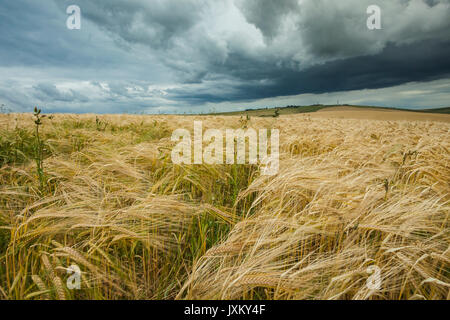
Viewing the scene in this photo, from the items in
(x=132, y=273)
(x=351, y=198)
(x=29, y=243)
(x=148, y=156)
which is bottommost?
(x=132, y=273)

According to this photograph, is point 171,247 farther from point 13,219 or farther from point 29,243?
point 13,219

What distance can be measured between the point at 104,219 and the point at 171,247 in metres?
0.42

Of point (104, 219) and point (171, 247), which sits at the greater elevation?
point (104, 219)

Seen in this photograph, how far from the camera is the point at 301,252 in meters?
1.07

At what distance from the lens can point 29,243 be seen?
110 cm

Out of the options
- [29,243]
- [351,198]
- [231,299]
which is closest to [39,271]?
[29,243]

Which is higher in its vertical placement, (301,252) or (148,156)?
(148,156)

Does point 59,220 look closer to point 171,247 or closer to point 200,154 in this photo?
point 171,247

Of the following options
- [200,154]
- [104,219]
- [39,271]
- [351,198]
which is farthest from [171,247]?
[200,154]

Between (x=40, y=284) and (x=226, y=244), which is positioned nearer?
(x=40, y=284)
